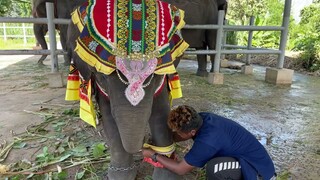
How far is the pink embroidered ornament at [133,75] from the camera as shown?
1.44 m

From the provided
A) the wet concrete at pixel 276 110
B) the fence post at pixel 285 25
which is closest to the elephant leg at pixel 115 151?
the wet concrete at pixel 276 110

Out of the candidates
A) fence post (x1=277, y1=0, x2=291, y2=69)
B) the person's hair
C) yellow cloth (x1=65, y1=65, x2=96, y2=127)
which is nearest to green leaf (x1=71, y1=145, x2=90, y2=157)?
yellow cloth (x1=65, y1=65, x2=96, y2=127)

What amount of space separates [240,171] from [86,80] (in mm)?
1077

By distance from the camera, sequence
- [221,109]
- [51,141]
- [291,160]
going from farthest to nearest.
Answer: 1. [221,109]
2. [51,141]
3. [291,160]

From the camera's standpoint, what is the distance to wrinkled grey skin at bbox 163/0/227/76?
4930mm

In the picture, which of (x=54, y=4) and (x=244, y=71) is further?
(x=244, y=71)

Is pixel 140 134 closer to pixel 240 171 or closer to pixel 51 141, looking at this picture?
pixel 240 171

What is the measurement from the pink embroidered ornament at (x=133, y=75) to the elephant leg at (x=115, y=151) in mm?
438

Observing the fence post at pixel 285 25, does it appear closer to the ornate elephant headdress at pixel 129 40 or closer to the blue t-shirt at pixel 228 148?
the blue t-shirt at pixel 228 148

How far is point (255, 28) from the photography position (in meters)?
4.99

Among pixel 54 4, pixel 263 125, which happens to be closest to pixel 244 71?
pixel 263 125

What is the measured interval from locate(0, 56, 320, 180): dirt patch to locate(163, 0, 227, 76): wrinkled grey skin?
2.09ft

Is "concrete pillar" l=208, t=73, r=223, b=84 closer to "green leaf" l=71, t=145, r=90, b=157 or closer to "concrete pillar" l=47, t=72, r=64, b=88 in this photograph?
"concrete pillar" l=47, t=72, r=64, b=88

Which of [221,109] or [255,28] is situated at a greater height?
[255,28]
